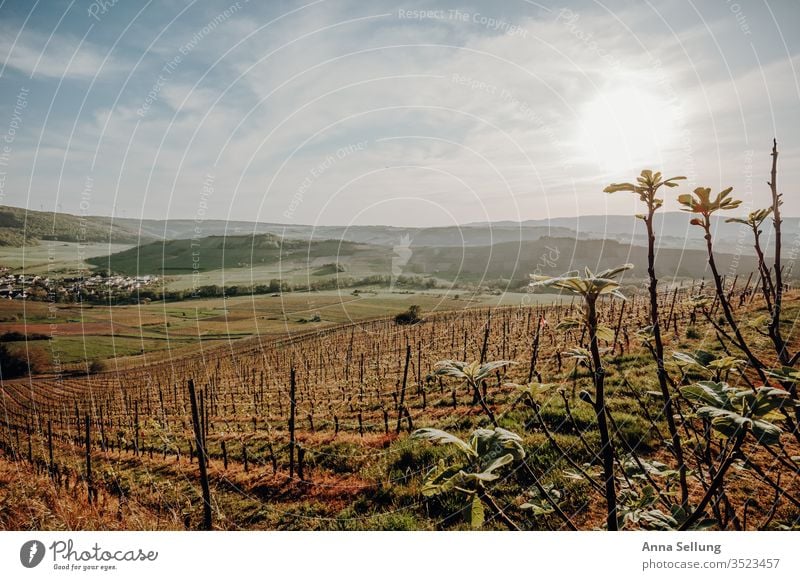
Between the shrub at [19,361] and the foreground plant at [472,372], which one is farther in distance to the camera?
the shrub at [19,361]

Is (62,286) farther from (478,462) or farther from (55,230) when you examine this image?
(478,462)

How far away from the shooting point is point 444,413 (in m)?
7.69

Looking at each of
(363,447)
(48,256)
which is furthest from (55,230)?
(363,447)

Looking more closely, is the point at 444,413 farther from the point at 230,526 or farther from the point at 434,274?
the point at 434,274

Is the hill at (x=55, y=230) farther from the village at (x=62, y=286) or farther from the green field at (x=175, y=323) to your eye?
the green field at (x=175, y=323)

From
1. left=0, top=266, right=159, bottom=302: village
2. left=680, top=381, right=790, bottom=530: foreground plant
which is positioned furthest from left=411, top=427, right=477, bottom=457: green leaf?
left=0, top=266, right=159, bottom=302: village

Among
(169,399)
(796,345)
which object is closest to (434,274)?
(796,345)

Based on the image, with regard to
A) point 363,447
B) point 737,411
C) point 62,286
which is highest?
point 737,411

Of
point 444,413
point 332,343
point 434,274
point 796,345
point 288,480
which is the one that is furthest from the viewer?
point 332,343

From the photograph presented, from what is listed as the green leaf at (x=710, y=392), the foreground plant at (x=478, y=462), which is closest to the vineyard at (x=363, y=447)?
the foreground plant at (x=478, y=462)

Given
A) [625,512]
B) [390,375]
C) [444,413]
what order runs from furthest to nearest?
[390,375] → [444,413] → [625,512]

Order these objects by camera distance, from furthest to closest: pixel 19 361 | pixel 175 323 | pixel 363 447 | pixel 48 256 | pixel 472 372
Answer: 1. pixel 175 323
2. pixel 19 361
3. pixel 363 447
4. pixel 48 256
5. pixel 472 372

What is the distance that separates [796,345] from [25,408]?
28.1 metres

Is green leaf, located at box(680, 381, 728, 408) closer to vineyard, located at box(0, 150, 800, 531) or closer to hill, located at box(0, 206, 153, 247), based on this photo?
vineyard, located at box(0, 150, 800, 531)
